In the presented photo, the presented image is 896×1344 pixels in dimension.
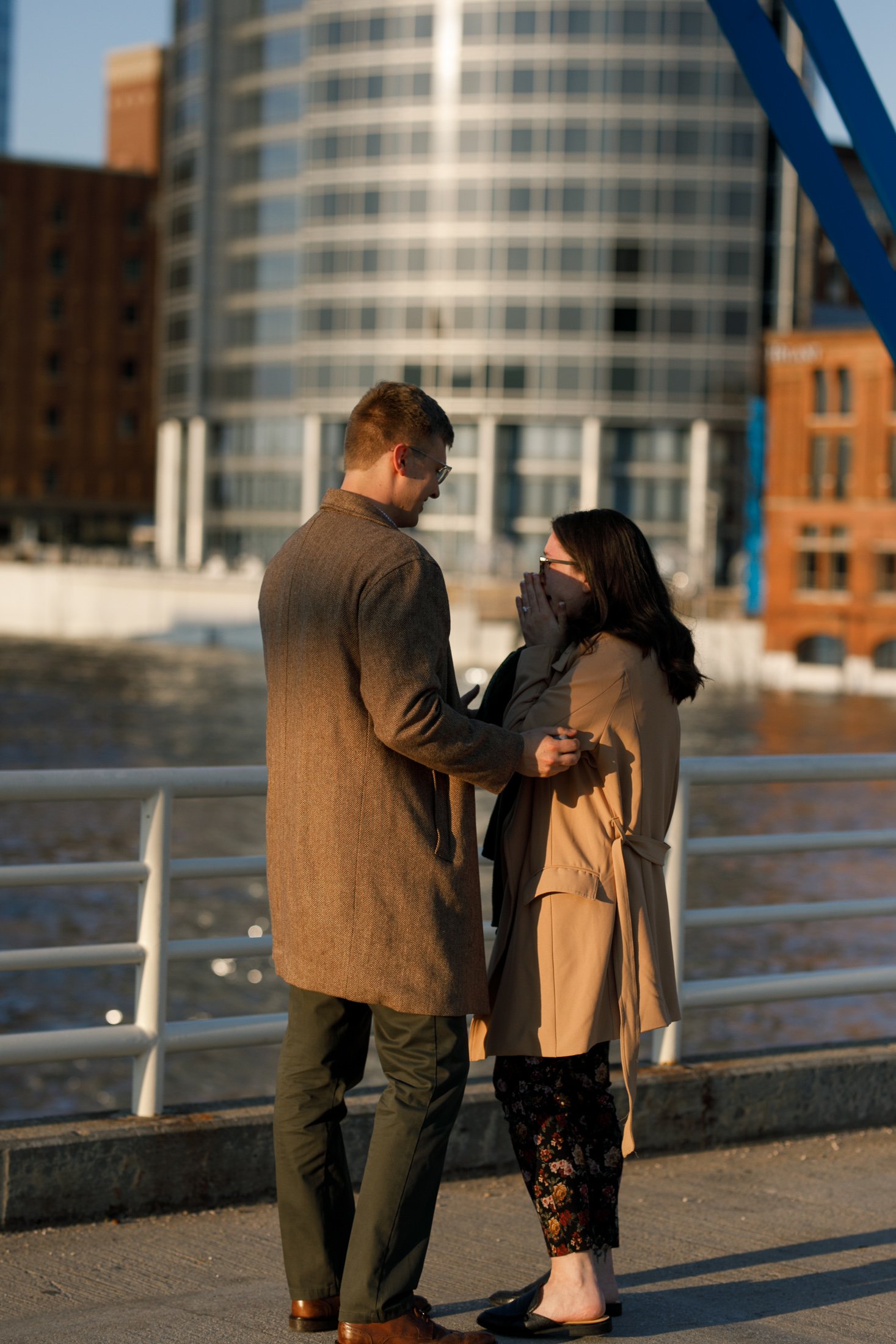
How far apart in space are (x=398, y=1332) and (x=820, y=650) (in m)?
77.2

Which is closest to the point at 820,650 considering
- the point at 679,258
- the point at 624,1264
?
the point at 679,258

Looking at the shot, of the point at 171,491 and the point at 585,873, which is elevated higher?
the point at 171,491

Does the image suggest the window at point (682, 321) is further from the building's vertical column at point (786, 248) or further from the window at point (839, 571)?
the window at point (839, 571)

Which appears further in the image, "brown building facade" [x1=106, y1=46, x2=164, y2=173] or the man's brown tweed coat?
"brown building facade" [x1=106, y1=46, x2=164, y2=173]

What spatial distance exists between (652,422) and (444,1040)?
86013mm

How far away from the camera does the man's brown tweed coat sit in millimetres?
3715

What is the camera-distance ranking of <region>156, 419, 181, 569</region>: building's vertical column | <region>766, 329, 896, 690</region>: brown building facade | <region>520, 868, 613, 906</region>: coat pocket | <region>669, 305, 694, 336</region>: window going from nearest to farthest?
<region>520, 868, 613, 906</region>: coat pocket → <region>766, 329, 896, 690</region>: brown building facade → <region>669, 305, 694, 336</region>: window → <region>156, 419, 181, 569</region>: building's vertical column

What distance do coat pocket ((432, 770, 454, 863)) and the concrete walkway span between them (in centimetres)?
109

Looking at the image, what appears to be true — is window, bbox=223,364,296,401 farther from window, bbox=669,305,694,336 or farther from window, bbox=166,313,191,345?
window, bbox=669,305,694,336

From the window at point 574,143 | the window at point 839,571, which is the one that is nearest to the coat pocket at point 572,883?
the window at point 839,571

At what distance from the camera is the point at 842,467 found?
79.1 m

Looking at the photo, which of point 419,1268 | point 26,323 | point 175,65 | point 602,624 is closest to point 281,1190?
point 419,1268

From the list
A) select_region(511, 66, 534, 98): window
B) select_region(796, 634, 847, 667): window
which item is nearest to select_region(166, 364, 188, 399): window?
select_region(511, 66, 534, 98): window

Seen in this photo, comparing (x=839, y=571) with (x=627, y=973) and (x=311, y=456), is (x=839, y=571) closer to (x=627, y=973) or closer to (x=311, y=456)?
(x=311, y=456)
